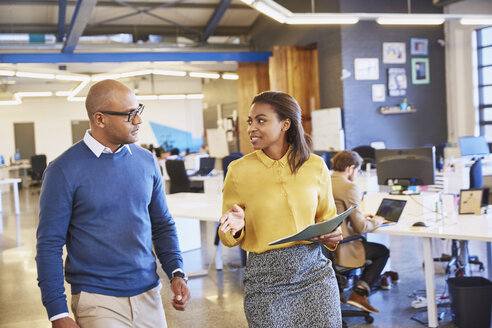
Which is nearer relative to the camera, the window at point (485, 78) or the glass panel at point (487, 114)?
the window at point (485, 78)

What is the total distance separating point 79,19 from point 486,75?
8.49 m

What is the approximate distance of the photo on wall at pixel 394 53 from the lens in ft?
38.0

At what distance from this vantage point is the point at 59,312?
1833 mm

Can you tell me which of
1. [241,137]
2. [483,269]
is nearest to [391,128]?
[241,137]

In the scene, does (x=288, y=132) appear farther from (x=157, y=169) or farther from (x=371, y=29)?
(x=371, y=29)

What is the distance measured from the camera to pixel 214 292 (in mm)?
5566

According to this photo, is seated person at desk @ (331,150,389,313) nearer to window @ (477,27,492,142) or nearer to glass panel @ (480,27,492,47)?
window @ (477,27,492,142)

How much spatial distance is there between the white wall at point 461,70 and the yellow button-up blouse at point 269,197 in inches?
431

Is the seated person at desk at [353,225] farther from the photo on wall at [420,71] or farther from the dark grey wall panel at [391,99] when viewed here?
the photo on wall at [420,71]

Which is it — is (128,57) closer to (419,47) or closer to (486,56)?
(419,47)

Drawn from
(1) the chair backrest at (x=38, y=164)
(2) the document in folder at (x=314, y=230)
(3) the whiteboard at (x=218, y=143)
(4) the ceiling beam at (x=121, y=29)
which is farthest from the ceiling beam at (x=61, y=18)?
(2) the document in folder at (x=314, y=230)

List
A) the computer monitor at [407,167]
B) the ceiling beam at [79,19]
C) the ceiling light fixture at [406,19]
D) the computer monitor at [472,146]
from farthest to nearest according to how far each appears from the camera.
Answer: the computer monitor at [472,146] < the ceiling beam at [79,19] < the ceiling light fixture at [406,19] < the computer monitor at [407,167]

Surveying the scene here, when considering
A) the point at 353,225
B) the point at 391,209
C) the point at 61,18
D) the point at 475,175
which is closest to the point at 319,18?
the point at 475,175

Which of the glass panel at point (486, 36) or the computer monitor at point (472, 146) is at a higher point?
the glass panel at point (486, 36)
